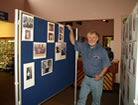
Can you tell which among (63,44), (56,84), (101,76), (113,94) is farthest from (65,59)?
(113,94)

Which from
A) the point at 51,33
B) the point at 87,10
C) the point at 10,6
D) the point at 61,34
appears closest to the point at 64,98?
the point at 61,34

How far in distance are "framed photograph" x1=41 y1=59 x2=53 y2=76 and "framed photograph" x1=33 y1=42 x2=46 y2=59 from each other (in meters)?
0.11

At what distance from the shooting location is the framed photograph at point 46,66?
2096 mm

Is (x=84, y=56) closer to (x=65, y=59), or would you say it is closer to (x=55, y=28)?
(x=65, y=59)

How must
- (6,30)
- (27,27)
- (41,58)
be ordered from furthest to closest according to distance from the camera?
(6,30), (41,58), (27,27)

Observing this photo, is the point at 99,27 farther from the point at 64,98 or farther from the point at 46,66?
the point at 46,66

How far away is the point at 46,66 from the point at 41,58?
7.1 inches

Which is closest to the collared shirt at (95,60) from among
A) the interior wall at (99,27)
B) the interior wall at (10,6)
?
the interior wall at (10,6)

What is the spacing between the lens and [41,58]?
2.04 meters

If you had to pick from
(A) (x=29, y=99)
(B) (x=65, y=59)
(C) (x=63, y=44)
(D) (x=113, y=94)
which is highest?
(C) (x=63, y=44)

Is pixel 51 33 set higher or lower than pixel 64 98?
higher

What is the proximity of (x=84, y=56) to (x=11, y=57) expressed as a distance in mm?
7101

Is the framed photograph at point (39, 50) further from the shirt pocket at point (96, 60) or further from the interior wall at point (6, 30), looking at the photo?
the interior wall at point (6, 30)

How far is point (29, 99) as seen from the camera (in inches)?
73.4
